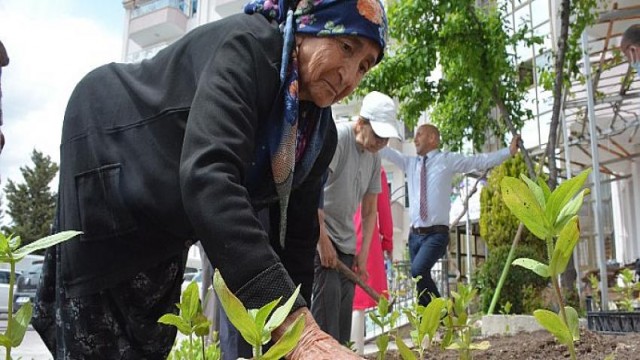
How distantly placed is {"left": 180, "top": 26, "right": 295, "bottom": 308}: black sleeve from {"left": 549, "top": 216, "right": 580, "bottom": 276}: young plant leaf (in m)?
0.39

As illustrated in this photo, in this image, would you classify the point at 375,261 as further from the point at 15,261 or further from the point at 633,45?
the point at 15,261

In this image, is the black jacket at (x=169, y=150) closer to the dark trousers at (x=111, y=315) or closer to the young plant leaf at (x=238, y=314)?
the dark trousers at (x=111, y=315)

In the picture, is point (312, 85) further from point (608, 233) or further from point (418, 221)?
point (608, 233)

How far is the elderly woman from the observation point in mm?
1217

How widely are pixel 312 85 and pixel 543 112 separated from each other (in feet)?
39.5

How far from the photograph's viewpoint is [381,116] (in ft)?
11.3

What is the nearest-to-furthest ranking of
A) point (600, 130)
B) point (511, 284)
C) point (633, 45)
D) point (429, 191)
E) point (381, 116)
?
point (381, 116) → point (633, 45) → point (429, 191) → point (511, 284) → point (600, 130)

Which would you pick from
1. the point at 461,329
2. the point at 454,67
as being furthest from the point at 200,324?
the point at 454,67

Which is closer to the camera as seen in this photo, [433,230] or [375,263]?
[375,263]

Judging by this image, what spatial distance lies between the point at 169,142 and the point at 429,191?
13.4ft

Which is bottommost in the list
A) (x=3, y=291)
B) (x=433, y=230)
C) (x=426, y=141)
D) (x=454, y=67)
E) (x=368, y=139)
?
(x=3, y=291)

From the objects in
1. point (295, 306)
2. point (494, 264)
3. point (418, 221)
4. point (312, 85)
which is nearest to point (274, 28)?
point (312, 85)

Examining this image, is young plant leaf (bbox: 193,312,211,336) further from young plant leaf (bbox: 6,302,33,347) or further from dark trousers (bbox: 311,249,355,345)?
dark trousers (bbox: 311,249,355,345)

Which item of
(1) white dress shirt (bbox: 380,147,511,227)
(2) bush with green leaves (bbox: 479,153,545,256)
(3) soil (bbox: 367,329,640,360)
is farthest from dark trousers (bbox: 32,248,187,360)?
(2) bush with green leaves (bbox: 479,153,545,256)
